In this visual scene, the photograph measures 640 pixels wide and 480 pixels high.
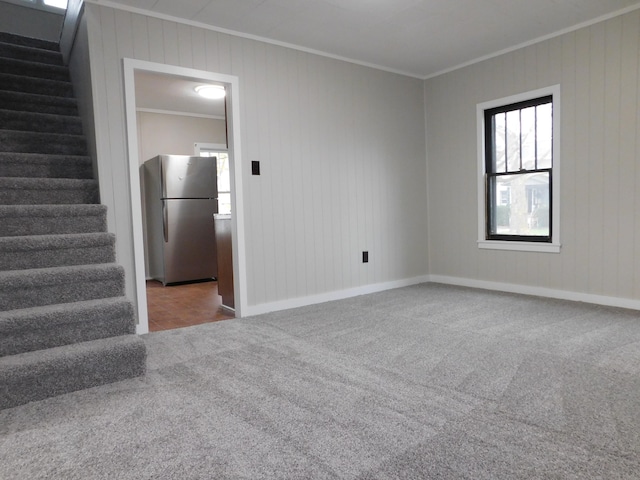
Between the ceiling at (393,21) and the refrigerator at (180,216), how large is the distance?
248 centimetres

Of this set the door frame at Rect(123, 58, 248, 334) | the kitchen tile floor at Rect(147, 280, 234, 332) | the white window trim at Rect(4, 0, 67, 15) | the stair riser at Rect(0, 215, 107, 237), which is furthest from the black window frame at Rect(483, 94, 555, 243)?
the white window trim at Rect(4, 0, 67, 15)

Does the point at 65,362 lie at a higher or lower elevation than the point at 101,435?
higher

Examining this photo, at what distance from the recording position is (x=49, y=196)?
3.02m

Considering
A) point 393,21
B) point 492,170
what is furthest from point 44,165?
point 492,170

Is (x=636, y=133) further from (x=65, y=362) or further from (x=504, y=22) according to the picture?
(x=65, y=362)

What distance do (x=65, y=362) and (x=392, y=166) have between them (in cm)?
358

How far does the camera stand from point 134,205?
3.13 m

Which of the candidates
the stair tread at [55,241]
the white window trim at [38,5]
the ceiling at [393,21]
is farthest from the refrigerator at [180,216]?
the stair tread at [55,241]

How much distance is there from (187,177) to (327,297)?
107 inches

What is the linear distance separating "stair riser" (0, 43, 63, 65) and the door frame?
1.67m

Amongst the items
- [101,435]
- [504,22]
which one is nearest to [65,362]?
[101,435]

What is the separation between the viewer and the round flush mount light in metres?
4.90

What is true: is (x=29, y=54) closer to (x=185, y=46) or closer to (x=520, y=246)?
(x=185, y=46)

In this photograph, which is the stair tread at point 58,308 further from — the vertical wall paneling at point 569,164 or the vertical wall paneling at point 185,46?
the vertical wall paneling at point 569,164
